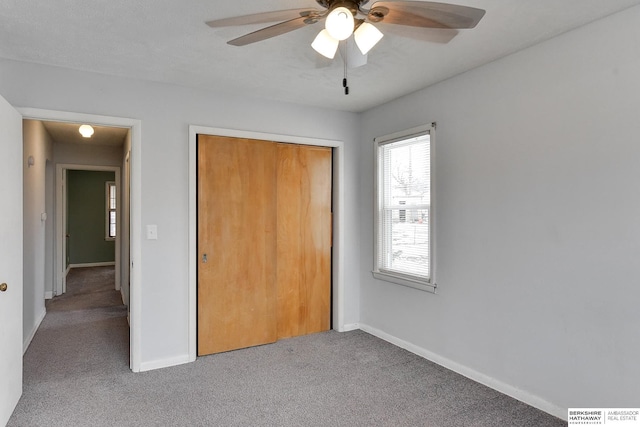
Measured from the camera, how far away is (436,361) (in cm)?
328

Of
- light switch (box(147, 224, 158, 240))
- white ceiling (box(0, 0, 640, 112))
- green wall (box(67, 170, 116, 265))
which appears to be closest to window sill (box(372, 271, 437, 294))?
white ceiling (box(0, 0, 640, 112))

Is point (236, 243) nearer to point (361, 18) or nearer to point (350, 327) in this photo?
point (350, 327)

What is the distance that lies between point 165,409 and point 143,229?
4.61 ft

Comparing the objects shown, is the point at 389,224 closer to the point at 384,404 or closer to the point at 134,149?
the point at 384,404

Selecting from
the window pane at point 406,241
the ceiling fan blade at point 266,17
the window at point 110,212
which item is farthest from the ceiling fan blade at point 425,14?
the window at point 110,212

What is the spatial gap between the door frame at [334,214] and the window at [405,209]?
416 mm

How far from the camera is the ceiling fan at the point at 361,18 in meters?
1.59

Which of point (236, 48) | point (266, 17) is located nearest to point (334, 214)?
point (236, 48)

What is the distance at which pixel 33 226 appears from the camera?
14.3 ft

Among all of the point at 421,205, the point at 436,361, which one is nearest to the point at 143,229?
the point at 421,205

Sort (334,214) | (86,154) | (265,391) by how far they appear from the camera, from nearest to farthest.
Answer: (265,391)
(334,214)
(86,154)

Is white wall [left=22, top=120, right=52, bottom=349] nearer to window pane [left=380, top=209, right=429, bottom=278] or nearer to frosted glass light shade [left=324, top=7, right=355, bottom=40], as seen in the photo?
window pane [left=380, top=209, right=429, bottom=278]

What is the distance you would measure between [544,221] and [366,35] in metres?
1.67

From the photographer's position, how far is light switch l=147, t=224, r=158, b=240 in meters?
3.18
